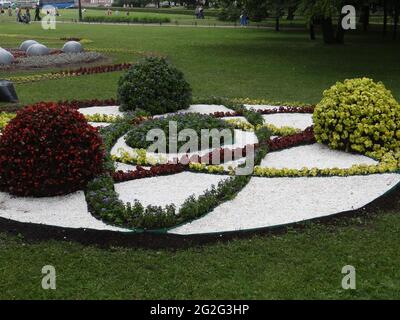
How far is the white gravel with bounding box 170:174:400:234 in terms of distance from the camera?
6.39 meters

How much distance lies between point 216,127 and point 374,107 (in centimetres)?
237

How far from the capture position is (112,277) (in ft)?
17.3

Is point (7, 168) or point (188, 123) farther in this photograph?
point (188, 123)

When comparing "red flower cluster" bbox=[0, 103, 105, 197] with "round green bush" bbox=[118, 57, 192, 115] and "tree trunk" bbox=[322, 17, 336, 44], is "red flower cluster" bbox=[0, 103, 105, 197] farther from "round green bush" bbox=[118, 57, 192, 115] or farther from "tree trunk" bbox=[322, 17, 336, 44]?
"tree trunk" bbox=[322, 17, 336, 44]

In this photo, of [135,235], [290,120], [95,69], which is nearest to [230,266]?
Answer: [135,235]

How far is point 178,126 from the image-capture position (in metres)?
9.08

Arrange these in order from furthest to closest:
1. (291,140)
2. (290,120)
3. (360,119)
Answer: (290,120) < (291,140) < (360,119)

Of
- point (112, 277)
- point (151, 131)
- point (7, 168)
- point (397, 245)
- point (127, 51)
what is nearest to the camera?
point (112, 277)

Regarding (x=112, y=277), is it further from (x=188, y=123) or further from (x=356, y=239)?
(x=188, y=123)

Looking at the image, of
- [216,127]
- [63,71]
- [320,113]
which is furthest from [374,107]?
[63,71]

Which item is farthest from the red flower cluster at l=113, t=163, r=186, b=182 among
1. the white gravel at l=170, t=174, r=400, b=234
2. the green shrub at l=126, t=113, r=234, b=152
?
the white gravel at l=170, t=174, r=400, b=234

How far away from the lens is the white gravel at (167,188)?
6988 mm

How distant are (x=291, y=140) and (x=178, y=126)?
1684 mm

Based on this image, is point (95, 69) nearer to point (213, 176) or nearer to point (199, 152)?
point (199, 152)
